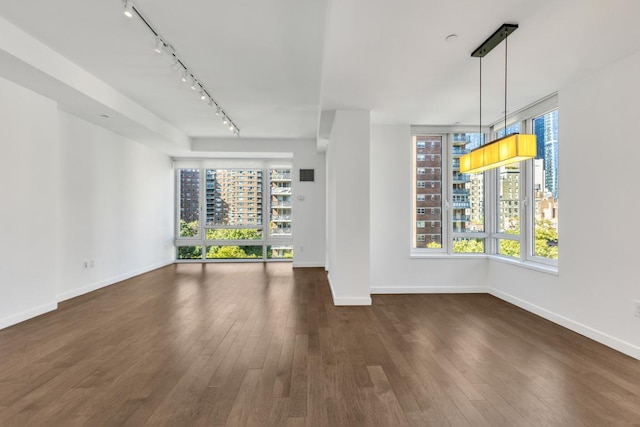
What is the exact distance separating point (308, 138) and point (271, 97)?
263 centimetres

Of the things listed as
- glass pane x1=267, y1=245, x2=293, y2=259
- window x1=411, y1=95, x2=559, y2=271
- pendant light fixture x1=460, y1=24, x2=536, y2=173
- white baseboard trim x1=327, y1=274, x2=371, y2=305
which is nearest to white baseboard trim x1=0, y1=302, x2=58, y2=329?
white baseboard trim x1=327, y1=274, x2=371, y2=305

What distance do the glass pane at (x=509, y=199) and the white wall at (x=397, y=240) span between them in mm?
668

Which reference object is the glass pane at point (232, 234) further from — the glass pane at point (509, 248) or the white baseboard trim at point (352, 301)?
the glass pane at point (509, 248)

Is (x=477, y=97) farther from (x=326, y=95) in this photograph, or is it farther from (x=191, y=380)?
(x=191, y=380)

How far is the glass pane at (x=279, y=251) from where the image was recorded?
26.0 ft

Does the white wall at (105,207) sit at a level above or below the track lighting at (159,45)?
below

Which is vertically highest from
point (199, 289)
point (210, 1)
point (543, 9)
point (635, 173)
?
point (210, 1)

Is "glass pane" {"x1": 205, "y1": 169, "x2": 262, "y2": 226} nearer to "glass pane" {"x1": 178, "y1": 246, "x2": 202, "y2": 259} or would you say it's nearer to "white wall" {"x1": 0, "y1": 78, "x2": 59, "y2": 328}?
"glass pane" {"x1": 178, "y1": 246, "x2": 202, "y2": 259}

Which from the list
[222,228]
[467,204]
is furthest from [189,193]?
[467,204]

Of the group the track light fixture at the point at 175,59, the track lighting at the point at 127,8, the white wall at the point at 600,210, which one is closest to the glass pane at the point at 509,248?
the white wall at the point at 600,210

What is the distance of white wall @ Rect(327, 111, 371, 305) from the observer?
162 inches

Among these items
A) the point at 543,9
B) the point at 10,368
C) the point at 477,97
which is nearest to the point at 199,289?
the point at 10,368

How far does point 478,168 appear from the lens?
3.02m

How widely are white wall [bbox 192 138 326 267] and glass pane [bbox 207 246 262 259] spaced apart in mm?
1327
